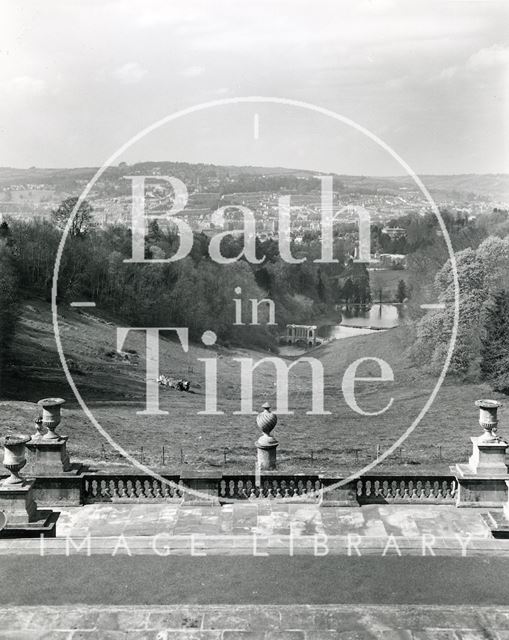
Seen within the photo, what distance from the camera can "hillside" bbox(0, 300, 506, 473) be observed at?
79.7 ft

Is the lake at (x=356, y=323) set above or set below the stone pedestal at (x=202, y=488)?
above

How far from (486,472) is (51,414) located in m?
8.82

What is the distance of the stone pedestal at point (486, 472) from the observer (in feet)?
53.1

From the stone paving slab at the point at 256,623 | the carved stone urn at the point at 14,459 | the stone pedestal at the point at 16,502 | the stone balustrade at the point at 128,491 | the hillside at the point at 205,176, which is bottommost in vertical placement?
the stone paving slab at the point at 256,623

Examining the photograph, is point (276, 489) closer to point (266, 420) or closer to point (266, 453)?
point (266, 453)

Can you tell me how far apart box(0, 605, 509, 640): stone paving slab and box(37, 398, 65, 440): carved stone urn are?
5.67 m

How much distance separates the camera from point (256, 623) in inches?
440

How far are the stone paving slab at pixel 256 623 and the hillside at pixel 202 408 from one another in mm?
11476

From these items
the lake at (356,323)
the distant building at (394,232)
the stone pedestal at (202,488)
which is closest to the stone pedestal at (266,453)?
the stone pedestal at (202,488)

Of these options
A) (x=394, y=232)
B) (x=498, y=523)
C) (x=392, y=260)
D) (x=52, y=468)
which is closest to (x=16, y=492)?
(x=52, y=468)

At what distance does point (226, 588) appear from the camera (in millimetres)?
12359

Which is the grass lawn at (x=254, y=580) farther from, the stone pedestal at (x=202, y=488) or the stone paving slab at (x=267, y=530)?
the stone pedestal at (x=202, y=488)

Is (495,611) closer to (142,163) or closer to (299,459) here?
(299,459)

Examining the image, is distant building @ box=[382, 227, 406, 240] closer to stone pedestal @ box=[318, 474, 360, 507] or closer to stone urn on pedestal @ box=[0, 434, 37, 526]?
stone pedestal @ box=[318, 474, 360, 507]
